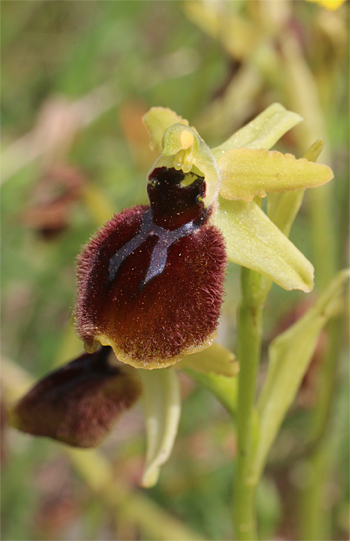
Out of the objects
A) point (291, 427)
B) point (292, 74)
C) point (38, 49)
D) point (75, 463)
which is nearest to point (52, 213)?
point (75, 463)

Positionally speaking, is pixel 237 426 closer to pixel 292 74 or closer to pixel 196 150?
pixel 196 150

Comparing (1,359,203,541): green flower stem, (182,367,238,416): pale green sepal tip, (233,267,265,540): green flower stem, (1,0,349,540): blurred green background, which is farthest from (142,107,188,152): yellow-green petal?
(1,359,203,541): green flower stem

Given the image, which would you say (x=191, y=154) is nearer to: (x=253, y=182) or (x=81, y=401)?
(x=253, y=182)

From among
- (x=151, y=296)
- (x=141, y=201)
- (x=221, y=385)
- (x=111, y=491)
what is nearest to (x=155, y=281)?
(x=151, y=296)

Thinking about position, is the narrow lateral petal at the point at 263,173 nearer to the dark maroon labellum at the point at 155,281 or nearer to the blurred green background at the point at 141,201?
the dark maroon labellum at the point at 155,281

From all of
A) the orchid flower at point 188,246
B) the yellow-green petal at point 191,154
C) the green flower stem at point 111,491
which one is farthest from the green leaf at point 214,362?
the green flower stem at point 111,491

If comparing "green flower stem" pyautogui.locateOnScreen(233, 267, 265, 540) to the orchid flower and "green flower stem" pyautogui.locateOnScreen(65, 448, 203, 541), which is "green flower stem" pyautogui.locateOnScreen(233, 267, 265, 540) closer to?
the orchid flower
